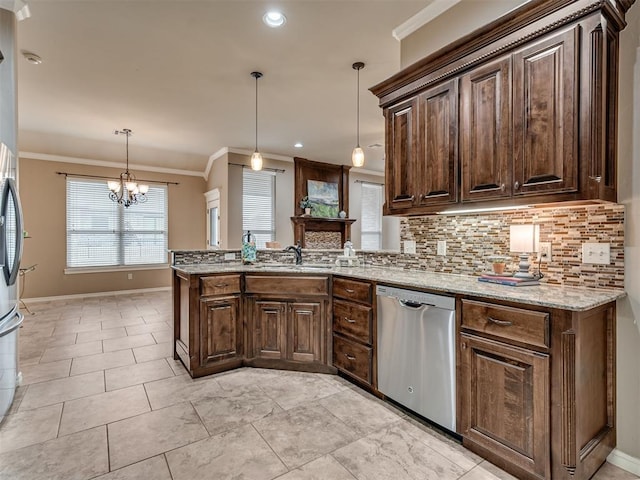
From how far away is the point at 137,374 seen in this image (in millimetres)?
3059

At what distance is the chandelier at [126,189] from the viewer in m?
5.80

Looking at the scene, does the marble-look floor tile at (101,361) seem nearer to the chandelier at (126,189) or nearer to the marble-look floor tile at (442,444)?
the marble-look floor tile at (442,444)

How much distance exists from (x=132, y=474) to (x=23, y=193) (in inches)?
259

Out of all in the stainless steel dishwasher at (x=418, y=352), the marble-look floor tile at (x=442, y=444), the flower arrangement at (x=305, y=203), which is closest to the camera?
the marble-look floor tile at (x=442, y=444)

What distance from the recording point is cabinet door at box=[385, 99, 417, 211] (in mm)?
2596

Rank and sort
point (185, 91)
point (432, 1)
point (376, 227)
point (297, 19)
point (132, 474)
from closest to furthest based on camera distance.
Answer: point (132, 474)
point (432, 1)
point (297, 19)
point (185, 91)
point (376, 227)

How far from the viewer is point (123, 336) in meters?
4.22

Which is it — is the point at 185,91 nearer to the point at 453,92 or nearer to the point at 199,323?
the point at 199,323

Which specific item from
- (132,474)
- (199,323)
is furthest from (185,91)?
(132,474)

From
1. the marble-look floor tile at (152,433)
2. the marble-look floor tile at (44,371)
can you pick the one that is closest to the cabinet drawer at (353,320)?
the marble-look floor tile at (152,433)

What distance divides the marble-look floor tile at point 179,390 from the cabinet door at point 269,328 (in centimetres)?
49

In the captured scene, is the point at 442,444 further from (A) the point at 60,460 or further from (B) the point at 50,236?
(B) the point at 50,236

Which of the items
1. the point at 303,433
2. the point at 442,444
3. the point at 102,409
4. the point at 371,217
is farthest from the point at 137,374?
the point at 371,217

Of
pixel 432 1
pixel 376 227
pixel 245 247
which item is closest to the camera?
pixel 432 1
